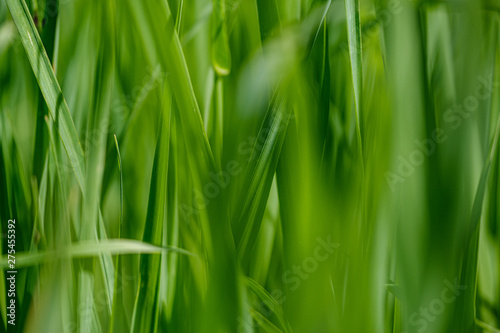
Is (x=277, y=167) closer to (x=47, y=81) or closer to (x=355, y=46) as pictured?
(x=355, y=46)

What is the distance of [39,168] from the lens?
52cm

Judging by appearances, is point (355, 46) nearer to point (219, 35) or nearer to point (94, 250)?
point (219, 35)

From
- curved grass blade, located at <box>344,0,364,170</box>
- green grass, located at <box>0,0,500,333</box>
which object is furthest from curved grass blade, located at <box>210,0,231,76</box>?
curved grass blade, located at <box>344,0,364,170</box>

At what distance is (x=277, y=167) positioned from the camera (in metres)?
0.47

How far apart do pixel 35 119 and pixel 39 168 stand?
0.19 feet

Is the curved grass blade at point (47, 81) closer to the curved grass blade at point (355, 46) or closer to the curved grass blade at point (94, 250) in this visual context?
the curved grass blade at point (94, 250)

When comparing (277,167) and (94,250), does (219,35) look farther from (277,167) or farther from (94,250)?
(94,250)

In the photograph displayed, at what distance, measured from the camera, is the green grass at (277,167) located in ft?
1.50

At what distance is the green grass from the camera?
1.50 ft

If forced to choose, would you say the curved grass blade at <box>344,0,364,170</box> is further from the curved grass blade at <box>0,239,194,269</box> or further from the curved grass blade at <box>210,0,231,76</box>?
the curved grass blade at <box>0,239,194,269</box>

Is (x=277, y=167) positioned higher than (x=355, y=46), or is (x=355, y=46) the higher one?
(x=355, y=46)

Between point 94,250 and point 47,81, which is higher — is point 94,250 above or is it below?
below

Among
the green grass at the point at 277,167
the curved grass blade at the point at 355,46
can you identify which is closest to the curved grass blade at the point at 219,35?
the green grass at the point at 277,167

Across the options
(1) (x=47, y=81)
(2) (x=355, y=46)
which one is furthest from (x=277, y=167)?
(1) (x=47, y=81)
